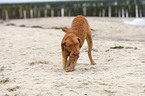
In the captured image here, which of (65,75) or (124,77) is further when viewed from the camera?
(65,75)

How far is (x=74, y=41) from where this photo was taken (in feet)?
15.0

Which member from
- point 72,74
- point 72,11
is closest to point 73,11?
point 72,11

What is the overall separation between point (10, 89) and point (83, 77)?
1.51 metres

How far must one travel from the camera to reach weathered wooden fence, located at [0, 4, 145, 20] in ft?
71.5

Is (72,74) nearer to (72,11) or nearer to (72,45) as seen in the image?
(72,45)

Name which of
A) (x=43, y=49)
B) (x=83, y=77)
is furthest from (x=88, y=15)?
(x=83, y=77)

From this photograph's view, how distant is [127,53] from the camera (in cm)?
675

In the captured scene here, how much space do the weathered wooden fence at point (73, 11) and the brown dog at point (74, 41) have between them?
17548 mm

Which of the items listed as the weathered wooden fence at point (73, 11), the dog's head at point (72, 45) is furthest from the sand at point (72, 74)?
the weathered wooden fence at point (73, 11)

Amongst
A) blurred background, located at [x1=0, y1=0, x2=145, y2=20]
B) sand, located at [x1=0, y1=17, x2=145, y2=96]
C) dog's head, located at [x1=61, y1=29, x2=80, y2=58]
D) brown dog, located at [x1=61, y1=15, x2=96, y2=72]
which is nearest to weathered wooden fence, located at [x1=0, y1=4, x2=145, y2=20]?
blurred background, located at [x1=0, y1=0, x2=145, y2=20]

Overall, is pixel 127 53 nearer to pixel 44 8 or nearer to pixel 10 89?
pixel 10 89

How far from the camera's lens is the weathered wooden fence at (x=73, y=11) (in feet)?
71.5

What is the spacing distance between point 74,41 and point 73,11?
19.9 m

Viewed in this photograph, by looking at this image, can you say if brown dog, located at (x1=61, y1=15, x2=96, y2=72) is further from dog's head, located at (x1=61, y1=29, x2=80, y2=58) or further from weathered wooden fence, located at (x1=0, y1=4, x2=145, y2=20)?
weathered wooden fence, located at (x1=0, y1=4, x2=145, y2=20)
